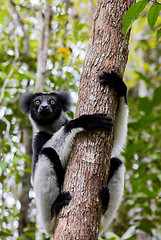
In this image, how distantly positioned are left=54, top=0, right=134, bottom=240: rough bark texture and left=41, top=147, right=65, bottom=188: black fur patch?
0.70m

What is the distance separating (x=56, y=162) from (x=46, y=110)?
1044 mm

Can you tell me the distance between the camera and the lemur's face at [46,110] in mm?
3877

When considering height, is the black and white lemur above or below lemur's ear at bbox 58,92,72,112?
below

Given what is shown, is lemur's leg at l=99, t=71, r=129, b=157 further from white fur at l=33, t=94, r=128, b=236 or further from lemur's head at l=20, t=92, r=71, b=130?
lemur's head at l=20, t=92, r=71, b=130

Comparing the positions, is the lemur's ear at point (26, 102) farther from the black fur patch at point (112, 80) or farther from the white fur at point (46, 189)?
the black fur patch at point (112, 80)

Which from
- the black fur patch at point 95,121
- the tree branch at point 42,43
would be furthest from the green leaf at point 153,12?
the tree branch at point 42,43

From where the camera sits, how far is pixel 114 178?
326cm

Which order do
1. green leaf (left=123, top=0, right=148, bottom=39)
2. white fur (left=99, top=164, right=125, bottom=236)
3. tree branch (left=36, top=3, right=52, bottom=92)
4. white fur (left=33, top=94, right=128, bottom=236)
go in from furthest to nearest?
tree branch (left=36, top=3, right=52, bottom=92)
white fur (left=99, top=164, right=125, bottom=236)
white fur (left=33, top=94, right=128, bottom=236)
green leaf (left=123, top=0, right=148, bottom=39)

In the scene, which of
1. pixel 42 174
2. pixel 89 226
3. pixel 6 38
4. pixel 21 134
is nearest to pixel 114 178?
pixel 42 174

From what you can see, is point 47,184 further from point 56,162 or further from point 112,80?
point 112,80

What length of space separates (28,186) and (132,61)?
5239 millimetres

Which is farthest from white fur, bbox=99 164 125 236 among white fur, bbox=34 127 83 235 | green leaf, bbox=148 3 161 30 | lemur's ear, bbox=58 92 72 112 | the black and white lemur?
green leaf, bbox=148 3 161 30

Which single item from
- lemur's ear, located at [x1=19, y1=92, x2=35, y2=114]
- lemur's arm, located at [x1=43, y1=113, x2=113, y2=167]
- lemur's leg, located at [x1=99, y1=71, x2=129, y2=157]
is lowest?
lemur's arm, located at [x1=43, y1=113, x2=113, y2=167]

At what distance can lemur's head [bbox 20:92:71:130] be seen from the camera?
3.89 m
